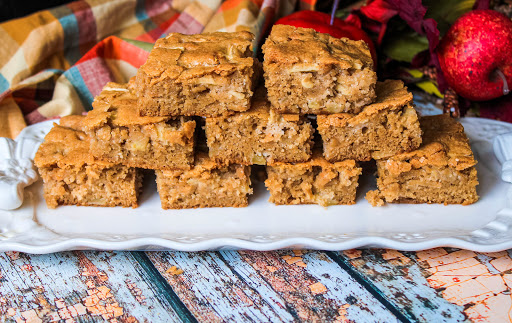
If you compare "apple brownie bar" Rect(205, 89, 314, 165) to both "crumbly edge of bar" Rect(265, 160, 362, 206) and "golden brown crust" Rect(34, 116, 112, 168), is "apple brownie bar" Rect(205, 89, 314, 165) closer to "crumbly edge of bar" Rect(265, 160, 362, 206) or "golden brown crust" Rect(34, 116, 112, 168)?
"crumbly edge of bar" Rect(265, 160, 362, 206)

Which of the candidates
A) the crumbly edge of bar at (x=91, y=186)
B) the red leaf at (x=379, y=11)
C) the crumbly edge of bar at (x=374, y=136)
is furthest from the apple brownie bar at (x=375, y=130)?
the red leaf at (x=379, y=11)

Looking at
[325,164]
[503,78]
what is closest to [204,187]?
[325,164]

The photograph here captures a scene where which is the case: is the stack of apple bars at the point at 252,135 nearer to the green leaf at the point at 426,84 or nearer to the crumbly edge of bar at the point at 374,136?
the crumbly edge of bar at the point at 374,136

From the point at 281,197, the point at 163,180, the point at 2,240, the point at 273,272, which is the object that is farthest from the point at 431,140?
the point at 2,240

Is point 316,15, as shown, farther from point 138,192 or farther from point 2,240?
point 2,240

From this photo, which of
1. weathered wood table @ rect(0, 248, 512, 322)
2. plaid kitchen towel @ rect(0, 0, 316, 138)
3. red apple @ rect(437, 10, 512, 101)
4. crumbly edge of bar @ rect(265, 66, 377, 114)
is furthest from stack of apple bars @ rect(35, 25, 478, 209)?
plaid kitchen towel @ rect(0, 0, 316, 138)
